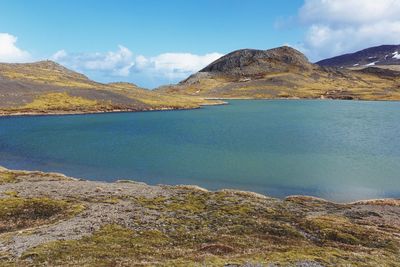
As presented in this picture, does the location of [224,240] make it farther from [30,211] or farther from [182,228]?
[30,211]

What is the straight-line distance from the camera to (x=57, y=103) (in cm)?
19375

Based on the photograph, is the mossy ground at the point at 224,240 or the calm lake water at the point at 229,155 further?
the calm lake water at the point at 229,155

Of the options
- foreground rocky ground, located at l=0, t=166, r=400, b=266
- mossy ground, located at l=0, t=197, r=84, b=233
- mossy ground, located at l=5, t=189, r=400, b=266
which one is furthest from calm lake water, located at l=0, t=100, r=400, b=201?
mossy ground, located at l=0, t=197, r=84, b=233

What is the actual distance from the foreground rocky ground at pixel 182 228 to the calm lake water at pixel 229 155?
10.0 meters

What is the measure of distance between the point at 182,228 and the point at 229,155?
46.5 metres

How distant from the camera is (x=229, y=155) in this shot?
3233 inches

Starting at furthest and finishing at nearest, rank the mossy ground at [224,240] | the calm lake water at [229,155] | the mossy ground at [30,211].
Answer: the calm lake water at [229,155], the mossy ground at [30,211], the mossy ground at [224,240]

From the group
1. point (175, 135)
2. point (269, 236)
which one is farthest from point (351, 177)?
point (175, 135)

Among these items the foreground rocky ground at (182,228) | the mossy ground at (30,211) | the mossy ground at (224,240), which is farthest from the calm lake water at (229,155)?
the mossy ground at (30,211)

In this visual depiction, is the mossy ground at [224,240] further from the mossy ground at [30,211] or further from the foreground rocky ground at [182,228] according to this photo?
the mossy ground at [30,211]

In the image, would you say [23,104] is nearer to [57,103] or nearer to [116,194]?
[57,103]

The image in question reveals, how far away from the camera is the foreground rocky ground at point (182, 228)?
28406 mm

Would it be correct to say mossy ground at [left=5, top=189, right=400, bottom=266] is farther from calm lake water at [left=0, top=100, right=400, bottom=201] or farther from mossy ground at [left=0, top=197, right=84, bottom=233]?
calm lake water at [left=0, top=100, right=400, bottom=201]

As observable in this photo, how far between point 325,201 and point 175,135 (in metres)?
69.0
